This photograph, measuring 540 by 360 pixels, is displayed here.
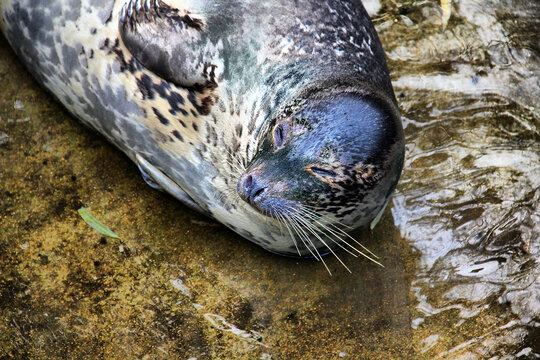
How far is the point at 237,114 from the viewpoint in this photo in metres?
3.70

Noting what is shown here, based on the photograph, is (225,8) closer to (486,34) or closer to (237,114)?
(237,114)

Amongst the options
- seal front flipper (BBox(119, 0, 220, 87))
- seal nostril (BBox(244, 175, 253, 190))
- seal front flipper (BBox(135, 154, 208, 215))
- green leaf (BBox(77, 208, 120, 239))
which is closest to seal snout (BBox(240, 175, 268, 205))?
seal nostril (BBox(244, 175, 253, 190))

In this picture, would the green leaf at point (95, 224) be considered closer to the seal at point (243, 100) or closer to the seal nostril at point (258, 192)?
the seal at point (243, 100)

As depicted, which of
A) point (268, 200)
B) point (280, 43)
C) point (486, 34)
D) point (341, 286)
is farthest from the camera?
point (486, 34)

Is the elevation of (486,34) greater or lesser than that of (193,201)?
greater

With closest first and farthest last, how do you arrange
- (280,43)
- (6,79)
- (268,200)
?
(268,200) → (280,43) → (6,79)

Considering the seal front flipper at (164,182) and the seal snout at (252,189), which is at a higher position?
the seal snout at (252,189)

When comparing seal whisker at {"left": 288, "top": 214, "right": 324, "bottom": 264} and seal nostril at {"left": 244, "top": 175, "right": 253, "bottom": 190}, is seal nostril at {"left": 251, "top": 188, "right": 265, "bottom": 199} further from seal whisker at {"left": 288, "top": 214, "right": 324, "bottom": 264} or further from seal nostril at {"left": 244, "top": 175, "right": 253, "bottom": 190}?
seal whisker at {"left": 288, "top": 214, "right": 324, "bottom": 264}

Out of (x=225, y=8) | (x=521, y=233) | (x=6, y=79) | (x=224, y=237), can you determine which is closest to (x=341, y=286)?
(x=224, y=237)

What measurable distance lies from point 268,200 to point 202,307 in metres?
0.89

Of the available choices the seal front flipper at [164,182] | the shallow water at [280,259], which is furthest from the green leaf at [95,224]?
the seal front flipper at [164,182]

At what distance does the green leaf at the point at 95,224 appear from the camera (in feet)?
13.1

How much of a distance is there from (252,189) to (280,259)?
91 cm

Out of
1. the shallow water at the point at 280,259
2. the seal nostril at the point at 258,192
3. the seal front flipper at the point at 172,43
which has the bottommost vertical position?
the shallow water at the point at 280,259
